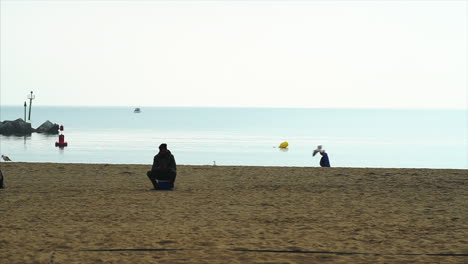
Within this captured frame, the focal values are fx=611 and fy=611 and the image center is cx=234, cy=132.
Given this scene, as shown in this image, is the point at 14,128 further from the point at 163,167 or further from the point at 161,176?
the point at 163,167

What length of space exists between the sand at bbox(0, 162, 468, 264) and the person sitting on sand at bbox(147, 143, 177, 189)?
0.40 metres

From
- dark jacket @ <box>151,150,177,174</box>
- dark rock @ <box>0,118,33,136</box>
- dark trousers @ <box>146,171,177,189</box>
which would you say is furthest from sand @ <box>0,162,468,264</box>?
dark rock @ <box>0,118,33,136</box>

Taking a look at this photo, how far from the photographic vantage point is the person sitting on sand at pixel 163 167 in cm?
1483

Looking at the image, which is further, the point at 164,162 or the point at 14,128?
the point at 14,128

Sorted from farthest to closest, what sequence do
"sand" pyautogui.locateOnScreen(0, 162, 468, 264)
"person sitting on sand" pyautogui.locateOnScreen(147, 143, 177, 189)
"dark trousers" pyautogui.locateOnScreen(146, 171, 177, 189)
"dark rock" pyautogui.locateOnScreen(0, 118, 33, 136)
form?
1. "dark rock" pyautogui.locateOnScreen(0, 118, 33, 136)
2. "dark trousers" pyautogui.locateOnScreen(146, 171, 177, 189)
3. "person sitting on sand" pyautogui.locateOnScreen(147, 143, 177, 189)
4. "sand" pyautogui.locateOnScreen(0, 162, 468, 264)

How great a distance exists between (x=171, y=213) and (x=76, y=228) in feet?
7.22

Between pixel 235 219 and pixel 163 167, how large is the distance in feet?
14.2

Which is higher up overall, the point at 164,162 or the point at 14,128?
the point at 14,128

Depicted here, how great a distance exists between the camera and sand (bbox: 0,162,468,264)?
8070 millimetres

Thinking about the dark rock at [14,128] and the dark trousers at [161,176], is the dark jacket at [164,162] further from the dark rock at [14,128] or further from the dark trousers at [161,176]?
the dark rock at [14,128]

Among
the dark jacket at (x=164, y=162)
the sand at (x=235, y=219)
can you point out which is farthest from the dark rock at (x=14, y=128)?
the dark jacket at (x=164, y=162)

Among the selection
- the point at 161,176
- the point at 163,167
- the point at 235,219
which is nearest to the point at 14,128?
the point at 161,176

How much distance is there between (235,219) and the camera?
11.1 m

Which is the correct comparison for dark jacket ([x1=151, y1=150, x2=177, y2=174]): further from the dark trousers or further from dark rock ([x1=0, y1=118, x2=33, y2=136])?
dark rock ([x1=0, y1=118, x2=33, y2=136])
